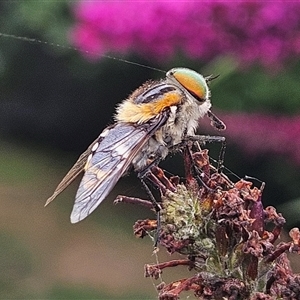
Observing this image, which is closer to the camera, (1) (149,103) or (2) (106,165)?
(2) (106,165)

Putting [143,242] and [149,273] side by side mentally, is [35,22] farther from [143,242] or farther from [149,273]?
[149,273]

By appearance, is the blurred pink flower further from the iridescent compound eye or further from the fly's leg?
the fly's leg

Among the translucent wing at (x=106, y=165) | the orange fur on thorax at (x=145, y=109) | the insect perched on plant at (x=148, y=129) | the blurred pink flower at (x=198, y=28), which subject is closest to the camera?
the translucent wing at (x=106, y=165)

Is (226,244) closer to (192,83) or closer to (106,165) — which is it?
(106,165)

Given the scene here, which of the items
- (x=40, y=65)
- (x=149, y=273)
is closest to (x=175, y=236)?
(x=149, y=273)

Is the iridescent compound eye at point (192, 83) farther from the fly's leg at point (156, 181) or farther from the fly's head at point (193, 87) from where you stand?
the fly's leg at point (156, 181)

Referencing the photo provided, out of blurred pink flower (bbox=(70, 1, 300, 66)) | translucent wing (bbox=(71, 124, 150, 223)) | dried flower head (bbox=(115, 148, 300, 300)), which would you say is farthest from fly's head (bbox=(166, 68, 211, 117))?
blurred pink flower (bbox=(70, 1, 300, 66))

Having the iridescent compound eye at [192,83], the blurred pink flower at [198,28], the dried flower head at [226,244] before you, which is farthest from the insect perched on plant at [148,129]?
the blurred pink flower at [198,28]

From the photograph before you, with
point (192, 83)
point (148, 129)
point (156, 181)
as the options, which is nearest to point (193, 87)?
point (192, 83)
